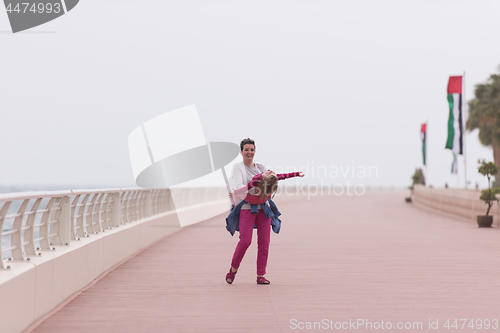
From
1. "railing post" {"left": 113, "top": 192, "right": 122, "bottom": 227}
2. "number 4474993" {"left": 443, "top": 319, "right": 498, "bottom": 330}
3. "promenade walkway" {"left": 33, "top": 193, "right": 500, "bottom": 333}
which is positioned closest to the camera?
"number 4474993" {"left": 443, "top": 319, "right": 498, "bottom": 330}

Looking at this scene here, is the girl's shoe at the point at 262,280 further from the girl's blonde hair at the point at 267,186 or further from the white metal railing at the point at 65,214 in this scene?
the white metal railing at the point at 65,214

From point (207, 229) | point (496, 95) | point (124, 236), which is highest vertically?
point (496, 95)

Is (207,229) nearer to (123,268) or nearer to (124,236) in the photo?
(124,236)

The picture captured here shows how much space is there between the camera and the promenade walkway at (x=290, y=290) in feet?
23.0

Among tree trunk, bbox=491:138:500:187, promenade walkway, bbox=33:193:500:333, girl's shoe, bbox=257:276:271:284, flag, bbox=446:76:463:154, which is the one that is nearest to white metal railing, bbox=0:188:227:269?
promenade walkway, bbox=33:193:500:333

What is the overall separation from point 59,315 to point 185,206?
17.7m

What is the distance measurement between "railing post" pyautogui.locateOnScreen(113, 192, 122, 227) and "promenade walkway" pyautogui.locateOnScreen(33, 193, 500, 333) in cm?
83

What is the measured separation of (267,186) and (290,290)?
1.43 metres

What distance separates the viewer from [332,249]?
15312mm

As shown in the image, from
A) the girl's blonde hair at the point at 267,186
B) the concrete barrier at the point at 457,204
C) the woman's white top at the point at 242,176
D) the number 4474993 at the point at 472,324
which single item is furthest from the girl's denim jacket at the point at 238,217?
the concrete barrier at the point at 457,204

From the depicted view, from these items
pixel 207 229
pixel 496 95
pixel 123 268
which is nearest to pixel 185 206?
pixel 207 229

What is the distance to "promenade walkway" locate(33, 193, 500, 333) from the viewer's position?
23.0 feet

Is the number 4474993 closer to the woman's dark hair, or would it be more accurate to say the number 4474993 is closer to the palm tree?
the woman's dark hair

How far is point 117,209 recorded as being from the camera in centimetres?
1340
